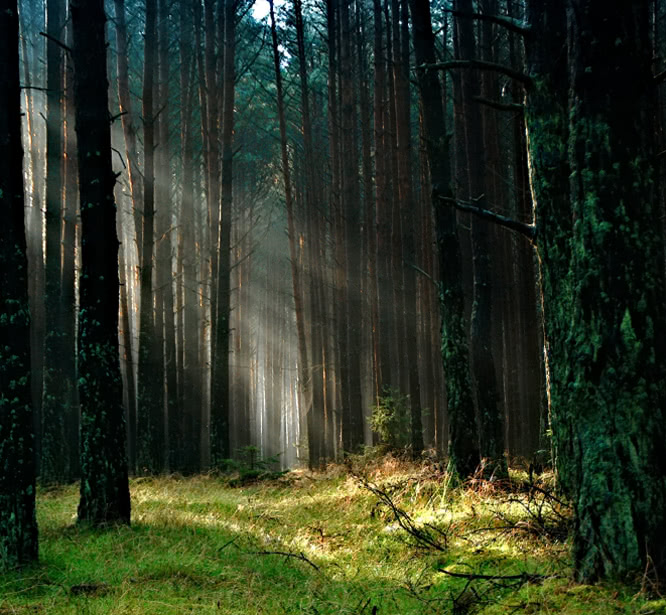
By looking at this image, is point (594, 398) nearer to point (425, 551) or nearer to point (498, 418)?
point (425, 551)

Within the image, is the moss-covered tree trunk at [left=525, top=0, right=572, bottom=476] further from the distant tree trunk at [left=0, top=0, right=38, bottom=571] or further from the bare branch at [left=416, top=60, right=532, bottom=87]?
the distant tree trunk at [left=0, top=0, right=38, bottom=571]

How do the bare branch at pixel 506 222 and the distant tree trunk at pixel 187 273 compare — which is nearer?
the bare branch at pixel 506 222

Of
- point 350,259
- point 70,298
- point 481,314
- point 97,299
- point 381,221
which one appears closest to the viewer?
point 97,299

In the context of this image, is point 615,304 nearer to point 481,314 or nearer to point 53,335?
point 481,314

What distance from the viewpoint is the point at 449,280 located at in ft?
31.8

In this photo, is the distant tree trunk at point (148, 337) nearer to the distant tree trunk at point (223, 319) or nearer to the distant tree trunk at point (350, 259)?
the distant tree trunk at point (223, 319)

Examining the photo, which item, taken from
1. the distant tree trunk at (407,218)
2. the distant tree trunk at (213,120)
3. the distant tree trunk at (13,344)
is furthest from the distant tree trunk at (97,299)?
the distant tree trunk at (213,120)

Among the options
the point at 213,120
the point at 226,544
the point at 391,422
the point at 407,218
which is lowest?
the point at 226,544

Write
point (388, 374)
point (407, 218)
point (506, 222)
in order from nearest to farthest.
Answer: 1. point (506, 222)
2. point (407, 218)
3. point (388, 374)

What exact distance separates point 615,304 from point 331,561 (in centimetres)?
397

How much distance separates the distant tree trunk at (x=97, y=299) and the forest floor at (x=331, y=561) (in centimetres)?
51

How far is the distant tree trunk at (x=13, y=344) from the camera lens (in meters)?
6.09

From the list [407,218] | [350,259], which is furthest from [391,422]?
[407,218]

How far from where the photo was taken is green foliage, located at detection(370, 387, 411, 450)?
1523 cm
